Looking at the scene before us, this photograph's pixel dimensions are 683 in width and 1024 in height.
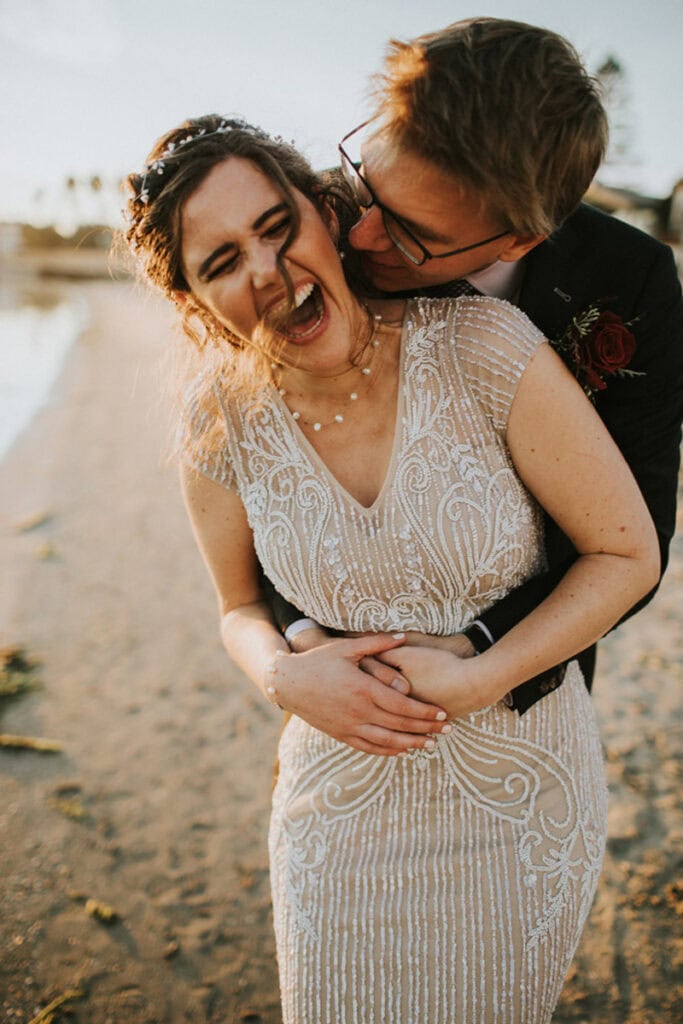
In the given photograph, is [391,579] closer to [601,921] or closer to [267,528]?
[267,528]

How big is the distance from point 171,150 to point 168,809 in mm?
3263

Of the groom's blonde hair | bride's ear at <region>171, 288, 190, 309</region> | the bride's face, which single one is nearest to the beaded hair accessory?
the bride's face

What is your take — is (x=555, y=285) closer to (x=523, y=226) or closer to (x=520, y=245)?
(x=520, y=245)

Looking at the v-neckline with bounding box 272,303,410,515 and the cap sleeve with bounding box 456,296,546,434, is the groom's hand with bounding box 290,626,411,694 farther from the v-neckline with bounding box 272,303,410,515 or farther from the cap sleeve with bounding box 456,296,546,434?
the cap sleeve with bounding box 456,296,546,434

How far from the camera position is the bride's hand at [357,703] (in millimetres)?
1709

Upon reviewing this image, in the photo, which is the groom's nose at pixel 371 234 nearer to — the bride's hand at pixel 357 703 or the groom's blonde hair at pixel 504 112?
the groom's blonde hair at pixel 504 112

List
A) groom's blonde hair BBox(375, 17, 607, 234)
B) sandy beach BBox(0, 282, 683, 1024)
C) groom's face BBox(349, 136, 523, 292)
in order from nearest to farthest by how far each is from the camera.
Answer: groom's blonde hair BBox(375, 17, 607, 234) < groom's face BBox(349, 136, 523, 292) < sandy beach BBox(0, 282, 683, 1024)

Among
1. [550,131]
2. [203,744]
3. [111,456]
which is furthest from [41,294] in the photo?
[550,131]

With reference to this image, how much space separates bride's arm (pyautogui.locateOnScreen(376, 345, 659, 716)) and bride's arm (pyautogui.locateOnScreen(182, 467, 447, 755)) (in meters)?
0.08

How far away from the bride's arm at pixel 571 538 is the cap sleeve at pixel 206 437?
714mm

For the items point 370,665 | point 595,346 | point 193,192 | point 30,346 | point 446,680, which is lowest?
point 446,680

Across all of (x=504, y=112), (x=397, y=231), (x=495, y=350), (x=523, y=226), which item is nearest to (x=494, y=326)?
(x=495, y=350)

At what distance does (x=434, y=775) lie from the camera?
185cm

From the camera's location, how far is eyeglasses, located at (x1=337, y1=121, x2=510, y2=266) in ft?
5.71
